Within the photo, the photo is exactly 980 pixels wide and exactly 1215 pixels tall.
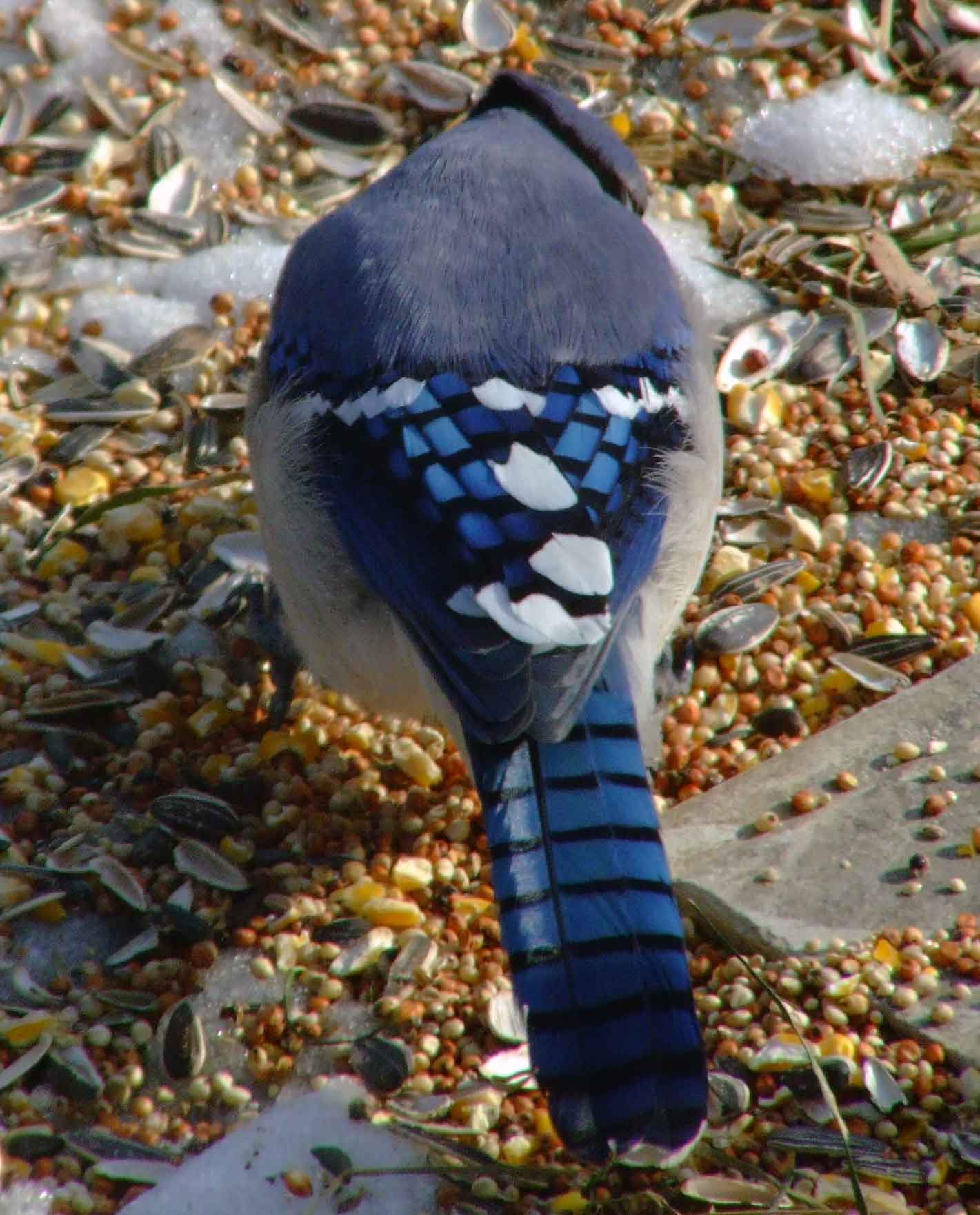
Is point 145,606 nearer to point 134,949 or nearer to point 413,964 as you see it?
point 134,949

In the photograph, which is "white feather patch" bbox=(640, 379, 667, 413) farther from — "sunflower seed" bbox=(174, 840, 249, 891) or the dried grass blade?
"sunflower seed" bbox=(174, 840, 249, 891)

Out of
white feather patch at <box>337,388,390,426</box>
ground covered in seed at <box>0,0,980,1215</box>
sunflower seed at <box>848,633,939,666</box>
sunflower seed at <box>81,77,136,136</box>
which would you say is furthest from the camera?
sunflower seed at <box>81,77,136,136</box>

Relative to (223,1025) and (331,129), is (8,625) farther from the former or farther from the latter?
(331,129)

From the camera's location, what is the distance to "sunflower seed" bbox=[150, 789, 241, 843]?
2436mm

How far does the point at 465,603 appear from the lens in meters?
1.96

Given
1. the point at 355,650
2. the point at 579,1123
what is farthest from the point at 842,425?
the point at 579,1123

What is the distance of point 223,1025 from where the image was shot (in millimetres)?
2213

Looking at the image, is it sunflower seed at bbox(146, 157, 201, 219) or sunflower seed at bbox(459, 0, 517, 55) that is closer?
sunflower seed at bbox(146, 157, 201, 219)

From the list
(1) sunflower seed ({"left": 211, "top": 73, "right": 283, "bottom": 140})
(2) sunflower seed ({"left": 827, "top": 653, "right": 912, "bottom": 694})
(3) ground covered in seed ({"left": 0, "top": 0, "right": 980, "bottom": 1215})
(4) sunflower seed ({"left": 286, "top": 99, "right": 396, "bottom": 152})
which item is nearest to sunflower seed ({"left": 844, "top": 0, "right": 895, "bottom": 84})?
(3) ground covered in seed ({"left": 0, "top": 0, "right": 980, "bottom": 1215})

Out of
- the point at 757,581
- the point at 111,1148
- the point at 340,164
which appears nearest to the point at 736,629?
the point at 757,581

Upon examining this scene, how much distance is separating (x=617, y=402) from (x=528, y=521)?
0.31 m

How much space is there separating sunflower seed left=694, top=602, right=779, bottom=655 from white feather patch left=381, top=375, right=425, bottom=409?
0.79m

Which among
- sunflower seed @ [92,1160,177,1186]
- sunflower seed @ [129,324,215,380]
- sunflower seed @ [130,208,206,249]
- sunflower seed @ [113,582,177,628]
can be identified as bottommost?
sunflower seed @ [92,1160,177,1186]

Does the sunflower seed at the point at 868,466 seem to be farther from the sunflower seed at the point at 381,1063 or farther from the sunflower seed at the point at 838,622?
the sunflower seed at the point at 381,1063
